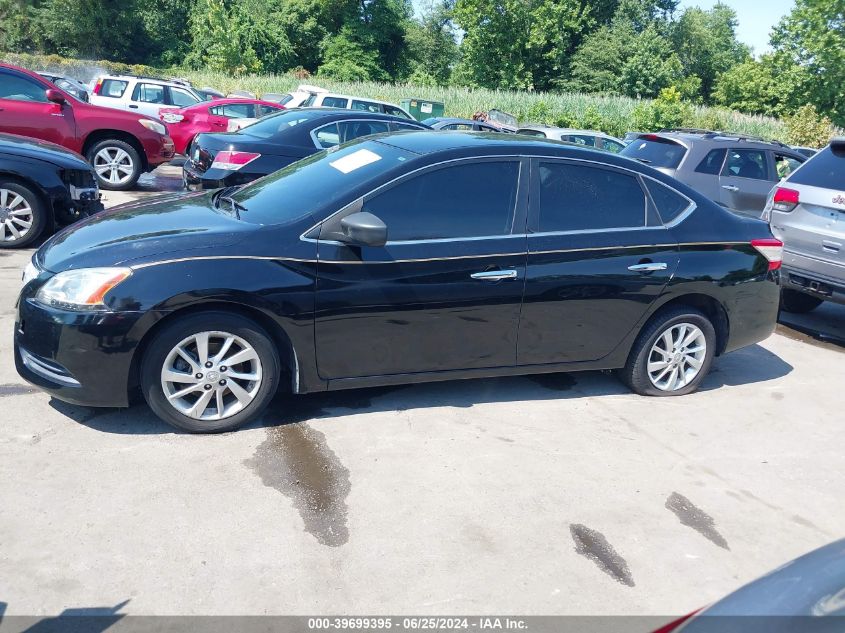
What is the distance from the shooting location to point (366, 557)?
3.56 meters

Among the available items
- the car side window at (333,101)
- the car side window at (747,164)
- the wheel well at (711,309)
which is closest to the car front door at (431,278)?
the wheel well at (711,309)

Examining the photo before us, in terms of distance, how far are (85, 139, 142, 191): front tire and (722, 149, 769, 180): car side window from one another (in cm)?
861

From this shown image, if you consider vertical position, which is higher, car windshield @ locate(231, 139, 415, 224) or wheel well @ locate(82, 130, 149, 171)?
car windshield @ locate(231, 139, 415, 224)

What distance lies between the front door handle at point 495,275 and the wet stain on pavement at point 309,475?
1330 millimetres

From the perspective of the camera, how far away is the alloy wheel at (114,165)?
11633 mm

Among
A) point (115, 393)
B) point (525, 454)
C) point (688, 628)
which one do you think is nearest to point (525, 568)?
point (525, 454)

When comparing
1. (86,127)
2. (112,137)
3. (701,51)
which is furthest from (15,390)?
(701,51)

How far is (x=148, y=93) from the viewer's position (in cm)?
1911

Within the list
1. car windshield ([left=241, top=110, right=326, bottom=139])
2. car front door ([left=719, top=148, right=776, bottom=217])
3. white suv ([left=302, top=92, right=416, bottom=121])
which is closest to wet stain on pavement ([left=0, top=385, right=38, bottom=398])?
car windshield ([left=241, top=110, right=326, bottom=139])

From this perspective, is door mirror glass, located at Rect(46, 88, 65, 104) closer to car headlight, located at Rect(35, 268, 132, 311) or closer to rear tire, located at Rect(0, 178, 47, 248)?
rear tire, located at Rect(0, 178, 47, 248)

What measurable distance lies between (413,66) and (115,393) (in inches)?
2365

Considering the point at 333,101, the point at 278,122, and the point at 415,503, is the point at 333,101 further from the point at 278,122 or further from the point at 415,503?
the point at 415,503

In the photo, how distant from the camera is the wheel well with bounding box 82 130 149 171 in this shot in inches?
448

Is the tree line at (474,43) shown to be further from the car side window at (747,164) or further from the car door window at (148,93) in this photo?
the car side window at (747,164)
